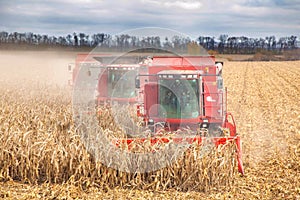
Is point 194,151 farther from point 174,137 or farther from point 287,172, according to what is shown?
point 287,172

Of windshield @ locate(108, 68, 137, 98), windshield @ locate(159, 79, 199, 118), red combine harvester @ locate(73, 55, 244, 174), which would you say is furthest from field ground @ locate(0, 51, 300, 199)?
windshield @ locate(108, 68, 137, 98)

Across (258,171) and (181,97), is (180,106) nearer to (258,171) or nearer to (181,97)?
(181,97)

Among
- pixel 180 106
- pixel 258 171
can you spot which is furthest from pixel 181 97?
pixel 258 171

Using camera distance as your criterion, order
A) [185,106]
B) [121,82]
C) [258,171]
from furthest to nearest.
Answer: [121,82]
[185,106]
[258,171]

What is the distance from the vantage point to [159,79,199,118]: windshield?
7.09m

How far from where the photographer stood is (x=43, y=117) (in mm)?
7352

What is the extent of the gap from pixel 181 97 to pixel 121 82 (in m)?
4.06

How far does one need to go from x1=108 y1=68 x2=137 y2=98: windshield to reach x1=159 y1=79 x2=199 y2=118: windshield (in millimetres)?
3629

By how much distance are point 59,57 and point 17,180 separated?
35526 mm

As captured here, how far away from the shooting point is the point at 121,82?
1095 centimetres

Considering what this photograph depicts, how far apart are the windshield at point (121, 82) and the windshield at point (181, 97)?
363 centimetres

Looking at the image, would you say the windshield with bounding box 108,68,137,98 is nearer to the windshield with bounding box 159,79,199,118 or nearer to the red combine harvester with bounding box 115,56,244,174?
the red combine harvester with bounding box 115,56,244,174

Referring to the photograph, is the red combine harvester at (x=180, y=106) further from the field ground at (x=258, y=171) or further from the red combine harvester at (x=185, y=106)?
the field ground at (x=258, y=171)

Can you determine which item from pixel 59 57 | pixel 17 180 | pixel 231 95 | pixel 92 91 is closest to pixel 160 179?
pixel 17 180
